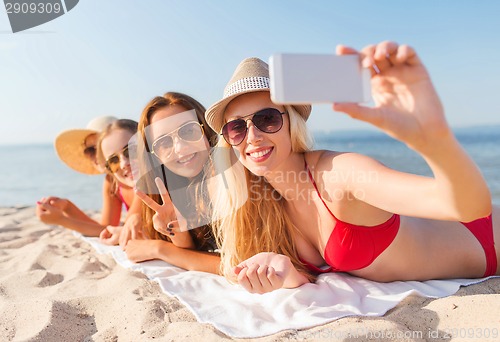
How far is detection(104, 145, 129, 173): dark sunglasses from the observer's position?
4.84 m

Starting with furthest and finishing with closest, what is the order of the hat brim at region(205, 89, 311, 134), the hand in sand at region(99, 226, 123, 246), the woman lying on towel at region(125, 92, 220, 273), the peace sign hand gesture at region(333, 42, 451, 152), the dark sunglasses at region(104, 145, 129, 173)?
the hand in sand at region(99, 226, 123, 246) → the dark sunglasses at region(104, 145, 129, 173) → the woman lying on towel at region(125, 92, 220, 273) → the hat brim at region(205, 89, 311, 134) → the peace sign hand gesture at region(333, 42, 451, 152)

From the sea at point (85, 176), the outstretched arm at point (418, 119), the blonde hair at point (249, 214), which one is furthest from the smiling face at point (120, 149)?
the sea at point (85, 176)

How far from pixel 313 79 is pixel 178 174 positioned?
8.44 feet

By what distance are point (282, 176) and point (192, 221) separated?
46.7 inches

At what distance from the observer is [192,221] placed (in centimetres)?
399

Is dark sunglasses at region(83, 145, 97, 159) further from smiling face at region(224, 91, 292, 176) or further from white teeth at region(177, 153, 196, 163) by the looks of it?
smiling face at region(224, 91, 292, 176)

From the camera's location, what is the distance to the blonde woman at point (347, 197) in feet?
5.70

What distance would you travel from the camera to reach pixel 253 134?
2916 millimetres

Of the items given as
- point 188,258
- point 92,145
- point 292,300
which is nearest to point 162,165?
point 188,258

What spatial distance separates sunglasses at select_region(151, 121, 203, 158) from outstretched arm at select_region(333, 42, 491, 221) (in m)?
2.39

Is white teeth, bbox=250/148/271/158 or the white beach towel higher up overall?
white teeth, bbox=250/148/271/158

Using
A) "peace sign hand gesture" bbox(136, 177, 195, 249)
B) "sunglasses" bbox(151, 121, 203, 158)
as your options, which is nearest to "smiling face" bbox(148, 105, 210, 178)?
"sunglasses" bbox(151, 121, 203, 158)

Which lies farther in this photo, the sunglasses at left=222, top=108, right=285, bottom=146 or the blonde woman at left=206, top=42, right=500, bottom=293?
the sunglasses at left=222, top=108, right=285, bottom=146

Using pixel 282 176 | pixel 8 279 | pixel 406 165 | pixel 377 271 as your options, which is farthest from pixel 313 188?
pixel 406 165
